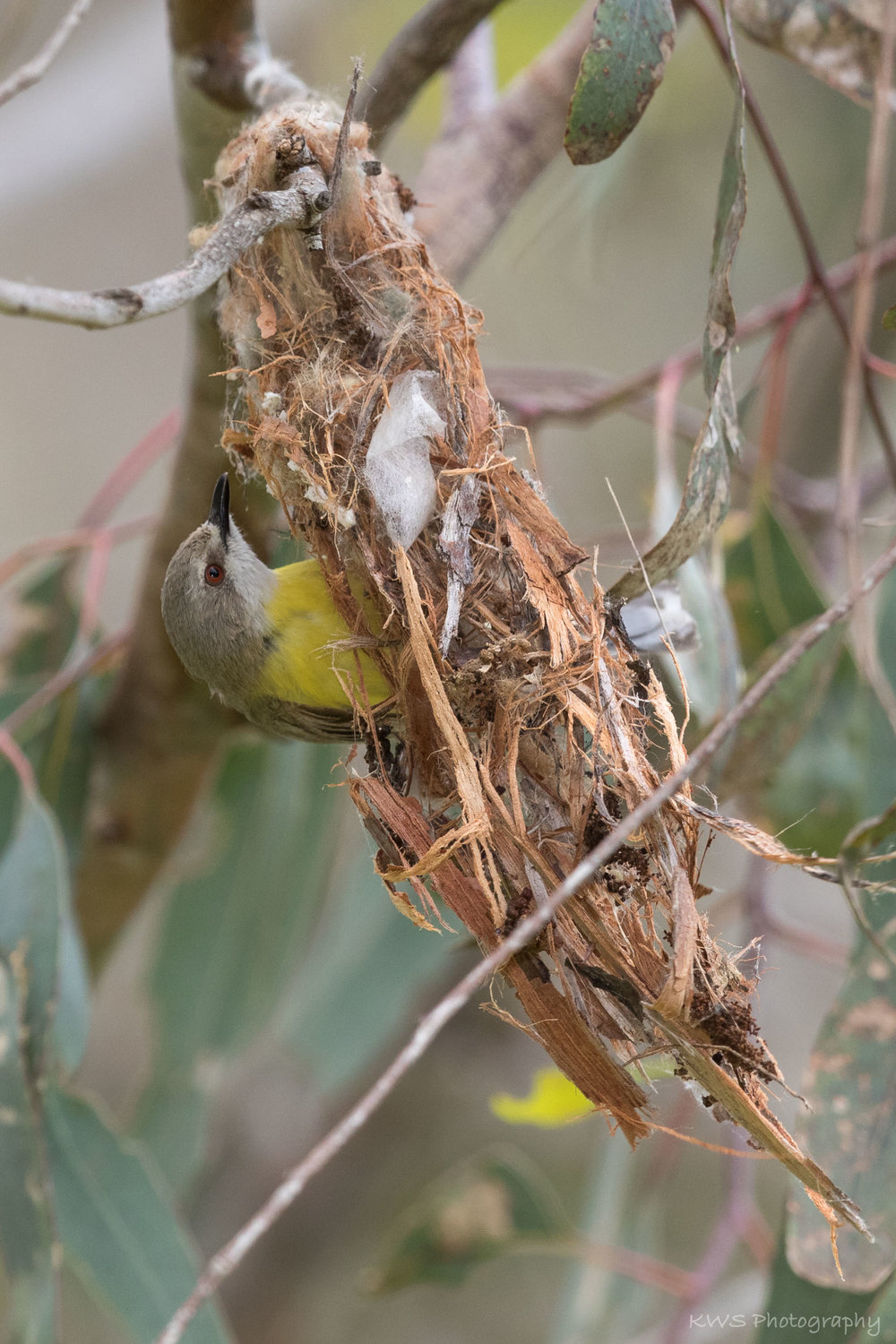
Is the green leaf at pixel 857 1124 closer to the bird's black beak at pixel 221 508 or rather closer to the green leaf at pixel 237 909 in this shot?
the bird's black beak at pixel 221 508

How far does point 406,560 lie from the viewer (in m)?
1.40

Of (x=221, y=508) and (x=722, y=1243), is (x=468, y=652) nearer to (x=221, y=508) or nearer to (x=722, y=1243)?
→ (x=221, y=508)

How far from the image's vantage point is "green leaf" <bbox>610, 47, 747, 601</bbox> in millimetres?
1382

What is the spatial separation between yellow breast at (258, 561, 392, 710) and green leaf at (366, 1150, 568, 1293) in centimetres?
125

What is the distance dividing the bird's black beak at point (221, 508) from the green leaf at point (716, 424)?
86 centimetres

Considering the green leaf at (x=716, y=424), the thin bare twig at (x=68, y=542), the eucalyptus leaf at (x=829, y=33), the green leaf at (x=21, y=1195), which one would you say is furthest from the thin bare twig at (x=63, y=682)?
the eucalyptus leaf at (x=829, y=33)

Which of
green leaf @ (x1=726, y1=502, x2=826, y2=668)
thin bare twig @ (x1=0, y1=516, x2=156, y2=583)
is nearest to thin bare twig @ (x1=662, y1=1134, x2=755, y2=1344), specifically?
green leaf @ (x1=726, y1=502, x2=826, y2=668)

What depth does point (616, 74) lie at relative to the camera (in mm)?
1245

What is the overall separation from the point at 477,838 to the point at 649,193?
14.0 ft

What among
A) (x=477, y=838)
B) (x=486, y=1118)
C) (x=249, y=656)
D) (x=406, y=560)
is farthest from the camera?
(x=486, y=1118)

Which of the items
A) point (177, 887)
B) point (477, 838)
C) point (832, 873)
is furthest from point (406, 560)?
point (177, 887)

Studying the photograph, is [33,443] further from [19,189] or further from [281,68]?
[281,68]

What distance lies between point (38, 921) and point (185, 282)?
1.37 meters

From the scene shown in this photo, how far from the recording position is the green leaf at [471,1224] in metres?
2.65
